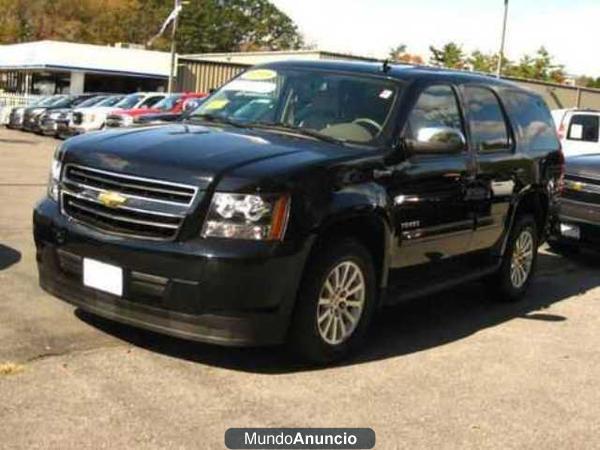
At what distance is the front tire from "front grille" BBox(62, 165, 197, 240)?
827 mm

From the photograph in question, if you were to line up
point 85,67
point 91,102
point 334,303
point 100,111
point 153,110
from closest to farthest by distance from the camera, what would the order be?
point 334,303 < point 153,110 < point 100,111 < point 91,102 < point 85,67

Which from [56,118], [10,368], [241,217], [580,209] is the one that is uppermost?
[241,217]

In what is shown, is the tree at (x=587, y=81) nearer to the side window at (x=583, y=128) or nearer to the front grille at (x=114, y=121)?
the front grille at (x=114, y=121)

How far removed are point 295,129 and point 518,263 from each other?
296cm

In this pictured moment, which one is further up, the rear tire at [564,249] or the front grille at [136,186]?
the front grille at [136,186]

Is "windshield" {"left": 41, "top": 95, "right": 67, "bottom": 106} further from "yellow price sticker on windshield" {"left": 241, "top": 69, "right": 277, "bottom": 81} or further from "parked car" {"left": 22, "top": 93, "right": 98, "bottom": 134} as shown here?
"yellow price sticker on windshield" {"left": 241, "top": 69, "right": 277, "bottom": 81}

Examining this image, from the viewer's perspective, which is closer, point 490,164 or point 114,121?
point 490,164

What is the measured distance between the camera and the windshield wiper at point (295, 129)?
5.65m

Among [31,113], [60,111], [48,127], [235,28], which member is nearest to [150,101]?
[60,111]

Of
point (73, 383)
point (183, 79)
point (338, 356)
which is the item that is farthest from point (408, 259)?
point (183, 79)

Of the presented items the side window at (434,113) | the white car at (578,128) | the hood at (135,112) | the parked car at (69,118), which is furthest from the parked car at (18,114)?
the side window at (434,113)

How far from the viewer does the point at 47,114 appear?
2881cm

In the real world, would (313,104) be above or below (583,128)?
above

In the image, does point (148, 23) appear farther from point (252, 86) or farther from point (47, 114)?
point (252, 86)
